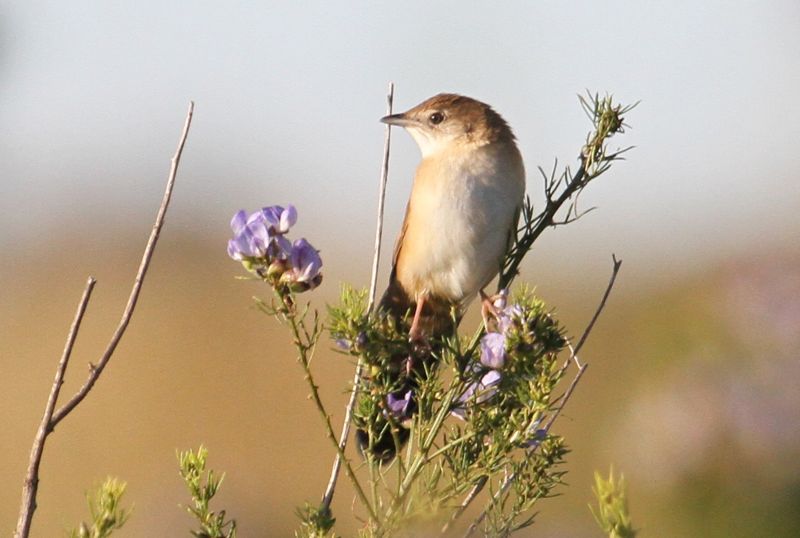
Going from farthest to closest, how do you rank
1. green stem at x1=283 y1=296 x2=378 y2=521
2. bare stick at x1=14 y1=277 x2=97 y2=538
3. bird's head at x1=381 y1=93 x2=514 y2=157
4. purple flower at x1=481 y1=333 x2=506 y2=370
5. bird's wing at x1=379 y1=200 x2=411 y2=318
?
bird's head at x1=381 y1=93 x2=514 y2=157, bird's wing at x1=379 y1=200 x2=411 y2=318, purple flower at x1=481 y1=333 x2=506 y2=370, green stem at x1=283 y1=296 x2=378 y2=521, bare stick at x1=14 y1=277 x2=97 y2=538

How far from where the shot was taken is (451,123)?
512 cm

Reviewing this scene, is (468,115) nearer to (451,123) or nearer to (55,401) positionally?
(451,123)

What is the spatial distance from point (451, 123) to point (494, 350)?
287 centimetres

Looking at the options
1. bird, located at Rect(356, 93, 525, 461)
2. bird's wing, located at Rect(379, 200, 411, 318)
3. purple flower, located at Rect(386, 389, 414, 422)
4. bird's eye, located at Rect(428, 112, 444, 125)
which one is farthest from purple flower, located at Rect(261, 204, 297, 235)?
bird's eye, located at Rect(428, 112, 444, 125)

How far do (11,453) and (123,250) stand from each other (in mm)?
3226

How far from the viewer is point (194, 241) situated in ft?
52.4

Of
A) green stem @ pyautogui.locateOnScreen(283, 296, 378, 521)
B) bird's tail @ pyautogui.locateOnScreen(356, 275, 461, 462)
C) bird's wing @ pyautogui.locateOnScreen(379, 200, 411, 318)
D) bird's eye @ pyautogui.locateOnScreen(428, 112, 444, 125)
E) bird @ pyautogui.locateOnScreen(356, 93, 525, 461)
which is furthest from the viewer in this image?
bird's eye @ pyautogui.locateOnScreen(428, 112, 444, 125)

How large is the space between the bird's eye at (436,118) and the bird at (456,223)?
18 centimetres

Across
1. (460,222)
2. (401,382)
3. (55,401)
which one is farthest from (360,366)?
(460,222)

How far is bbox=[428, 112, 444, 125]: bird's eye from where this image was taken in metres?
5.21

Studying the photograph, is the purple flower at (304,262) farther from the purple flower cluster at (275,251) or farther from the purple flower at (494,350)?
the purple flower at (494,350)

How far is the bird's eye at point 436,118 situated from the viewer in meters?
5.21

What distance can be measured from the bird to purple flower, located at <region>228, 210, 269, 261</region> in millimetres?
1522

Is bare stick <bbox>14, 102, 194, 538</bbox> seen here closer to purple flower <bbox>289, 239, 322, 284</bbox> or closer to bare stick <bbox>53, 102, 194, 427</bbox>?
bare stick <bbox>53, 102, 194, 427</bbox>
